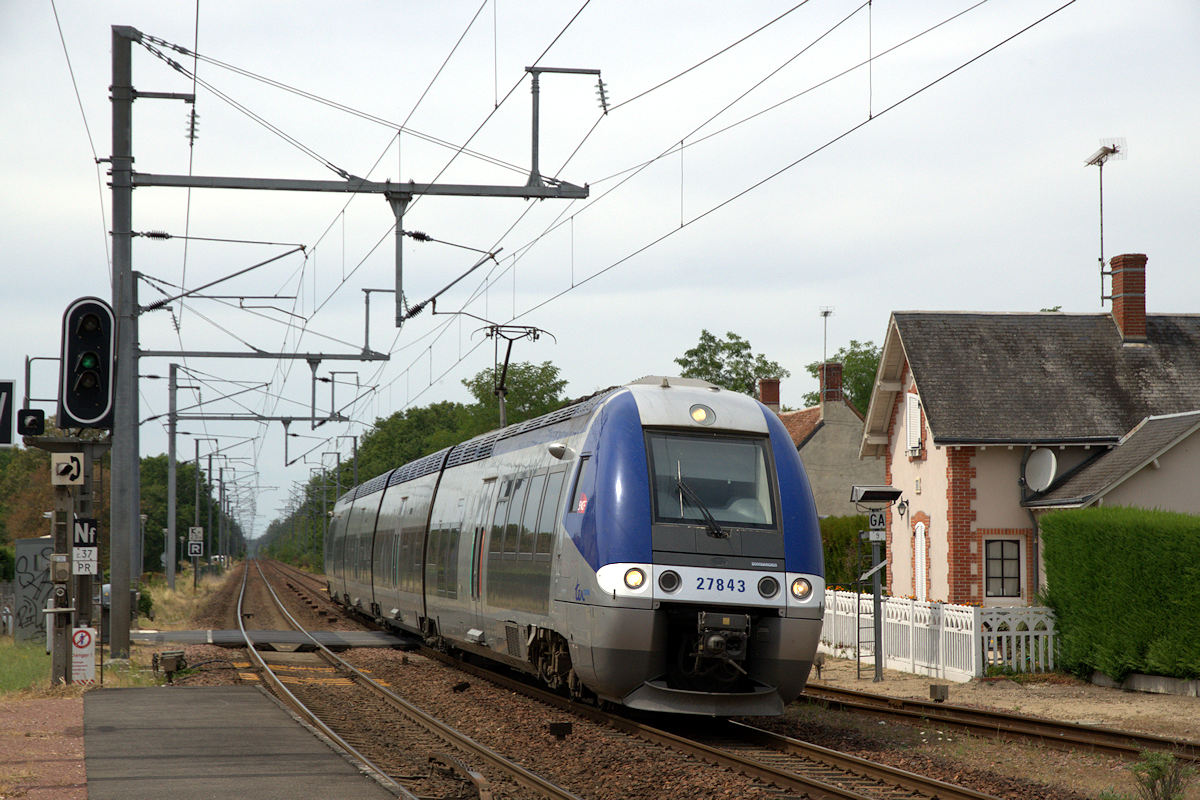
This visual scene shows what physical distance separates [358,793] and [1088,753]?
22.2ft

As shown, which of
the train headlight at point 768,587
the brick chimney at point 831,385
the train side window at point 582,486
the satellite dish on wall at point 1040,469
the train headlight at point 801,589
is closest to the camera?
the train headlight at point 768,587

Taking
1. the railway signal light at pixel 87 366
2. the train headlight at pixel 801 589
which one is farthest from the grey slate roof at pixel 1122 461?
the railway signal light at pixel 87 366

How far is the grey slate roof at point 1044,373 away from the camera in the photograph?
25.7 metres

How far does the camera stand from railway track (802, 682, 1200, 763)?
11.5 m

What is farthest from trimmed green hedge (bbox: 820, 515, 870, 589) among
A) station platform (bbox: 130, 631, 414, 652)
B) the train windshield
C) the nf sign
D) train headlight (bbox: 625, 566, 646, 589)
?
train headlight (bbox: 625, 566, 646, 589)

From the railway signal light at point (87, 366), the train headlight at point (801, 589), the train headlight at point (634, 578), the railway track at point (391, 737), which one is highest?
the railway signal light at point (87, 366)

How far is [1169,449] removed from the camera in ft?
77.3

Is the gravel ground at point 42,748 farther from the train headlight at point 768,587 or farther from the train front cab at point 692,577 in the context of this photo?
the train headlight at point 768,587

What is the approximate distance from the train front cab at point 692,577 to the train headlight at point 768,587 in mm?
17

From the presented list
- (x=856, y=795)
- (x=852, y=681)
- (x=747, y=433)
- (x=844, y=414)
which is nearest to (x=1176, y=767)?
(x=856, y=795)

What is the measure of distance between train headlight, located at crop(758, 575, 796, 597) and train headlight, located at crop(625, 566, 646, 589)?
43.9 inches

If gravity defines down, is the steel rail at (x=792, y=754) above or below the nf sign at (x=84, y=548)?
below

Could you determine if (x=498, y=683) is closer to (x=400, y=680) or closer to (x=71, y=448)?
(x=400, y=680)

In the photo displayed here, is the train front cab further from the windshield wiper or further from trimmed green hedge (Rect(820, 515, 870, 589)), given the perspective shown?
trimmed green hedge (Rect(820, 515, 870, 589))
